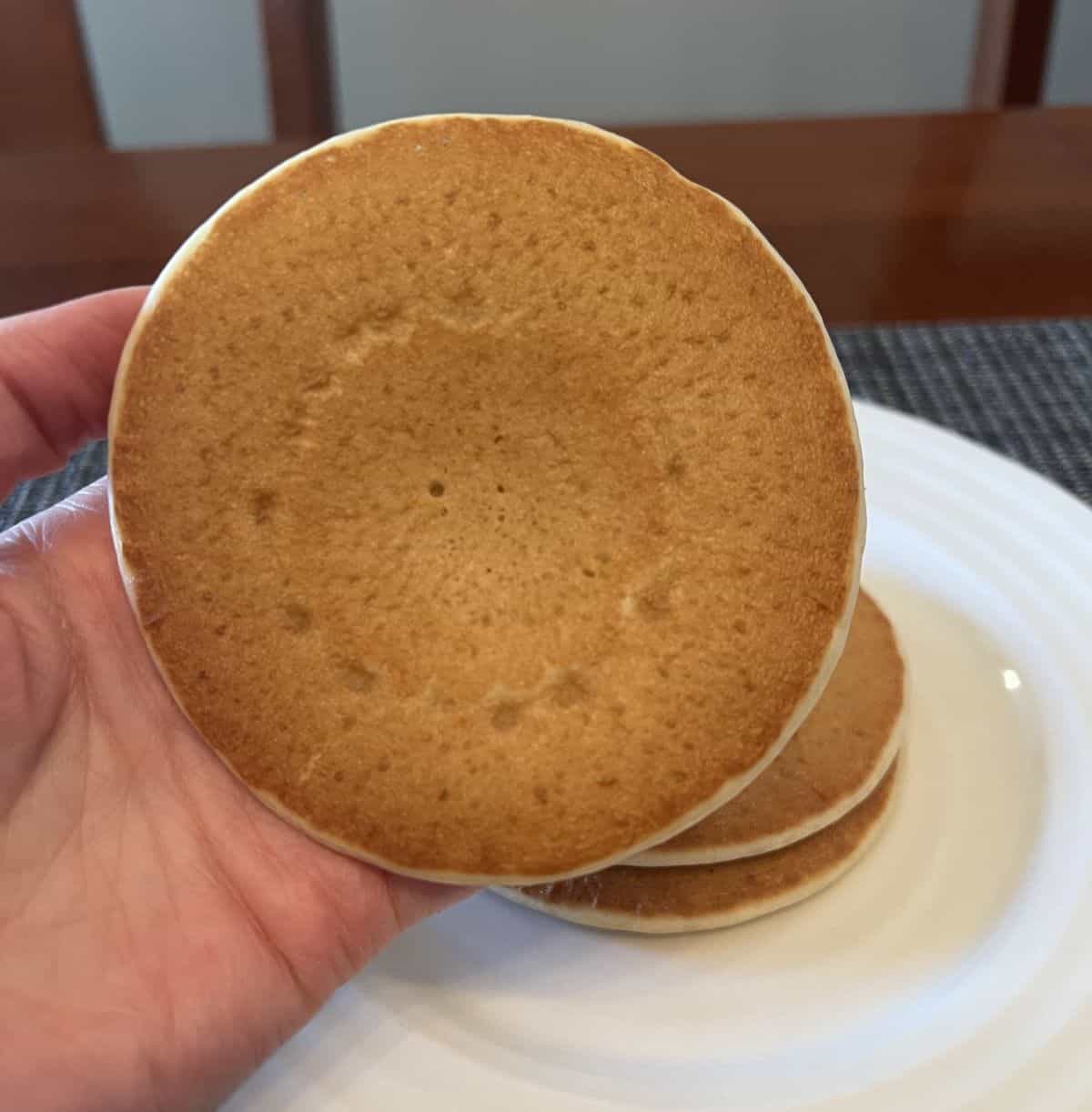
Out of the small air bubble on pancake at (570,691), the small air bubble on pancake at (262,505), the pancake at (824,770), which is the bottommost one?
the pancake at (824,770)

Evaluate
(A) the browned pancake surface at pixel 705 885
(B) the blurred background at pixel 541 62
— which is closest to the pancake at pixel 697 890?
(A) the browned pancake surface at pixel 705 885

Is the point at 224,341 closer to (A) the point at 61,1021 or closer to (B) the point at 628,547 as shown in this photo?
(B) the point at 628,547

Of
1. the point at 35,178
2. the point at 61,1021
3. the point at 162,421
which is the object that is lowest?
the point at 61,1021

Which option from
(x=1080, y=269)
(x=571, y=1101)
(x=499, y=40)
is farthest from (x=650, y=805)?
(x=499, y=40)

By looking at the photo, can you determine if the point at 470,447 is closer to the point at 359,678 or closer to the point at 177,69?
the point at 359,678

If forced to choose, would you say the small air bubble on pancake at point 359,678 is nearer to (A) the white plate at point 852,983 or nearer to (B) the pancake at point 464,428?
(B) the pancake at point 464,428

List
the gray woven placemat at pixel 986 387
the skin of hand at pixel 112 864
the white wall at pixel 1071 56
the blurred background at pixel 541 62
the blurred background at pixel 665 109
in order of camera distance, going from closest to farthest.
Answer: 1. the skin of hand at pixel 112 864
2. the gray woven placemat at pixel 986 387
3. the blurred background at pixel 665 109
4. the blurred background at pixel 541 62
5. the white wall at pixel 1071 56

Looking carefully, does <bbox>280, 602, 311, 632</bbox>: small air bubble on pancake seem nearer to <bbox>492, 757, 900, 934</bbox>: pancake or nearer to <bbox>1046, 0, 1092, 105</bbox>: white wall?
<bbox>492, 757, 900, 934</bbox>: pancake
